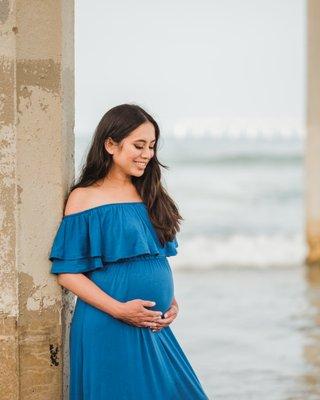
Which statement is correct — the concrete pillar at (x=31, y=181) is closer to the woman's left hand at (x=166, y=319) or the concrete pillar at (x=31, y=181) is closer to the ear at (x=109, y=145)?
the ear at (x=109, y=145)

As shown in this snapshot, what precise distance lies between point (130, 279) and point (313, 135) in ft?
34.7

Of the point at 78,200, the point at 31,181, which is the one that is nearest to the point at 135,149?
the point at 78,200

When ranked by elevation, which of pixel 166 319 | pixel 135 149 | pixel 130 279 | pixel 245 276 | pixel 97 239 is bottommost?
pixel 245 276

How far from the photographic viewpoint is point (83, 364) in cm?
309

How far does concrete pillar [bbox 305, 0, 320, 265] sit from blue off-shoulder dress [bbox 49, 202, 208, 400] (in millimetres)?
10165

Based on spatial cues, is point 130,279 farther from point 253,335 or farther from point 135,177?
point 253,335

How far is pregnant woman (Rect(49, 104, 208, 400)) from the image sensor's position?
10.1 ft

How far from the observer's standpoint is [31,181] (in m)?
3.15

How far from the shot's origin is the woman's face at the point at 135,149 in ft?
10.4

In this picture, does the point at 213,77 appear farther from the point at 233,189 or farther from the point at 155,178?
the point at 155,178

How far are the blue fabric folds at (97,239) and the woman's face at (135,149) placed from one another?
0.45 feet

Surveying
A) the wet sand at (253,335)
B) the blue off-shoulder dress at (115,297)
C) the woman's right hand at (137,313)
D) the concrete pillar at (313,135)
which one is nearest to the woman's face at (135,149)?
the blue off-shoulder dress at (115,297)

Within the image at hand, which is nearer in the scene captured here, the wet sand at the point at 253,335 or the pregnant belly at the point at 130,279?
the pregnant belly at the point at 130,279

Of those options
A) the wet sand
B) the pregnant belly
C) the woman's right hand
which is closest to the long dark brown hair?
the pregnant belly
